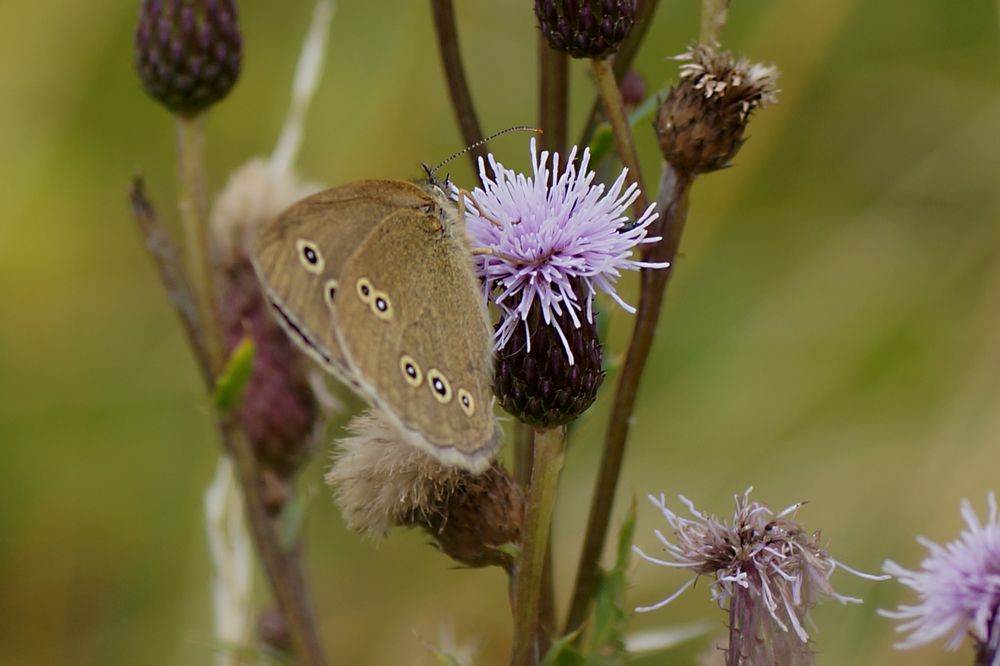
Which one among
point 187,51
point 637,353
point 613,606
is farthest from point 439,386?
point 187,51

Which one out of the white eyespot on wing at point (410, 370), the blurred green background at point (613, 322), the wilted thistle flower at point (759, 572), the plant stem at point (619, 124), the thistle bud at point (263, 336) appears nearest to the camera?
the wilted thistle flower at point (759, 572)

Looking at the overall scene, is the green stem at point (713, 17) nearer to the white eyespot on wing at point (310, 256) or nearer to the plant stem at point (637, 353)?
the plant stem at point (637, 353)

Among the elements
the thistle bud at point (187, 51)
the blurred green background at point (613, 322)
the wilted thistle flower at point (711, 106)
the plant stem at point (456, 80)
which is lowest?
the blurred green background at point (613, 322)

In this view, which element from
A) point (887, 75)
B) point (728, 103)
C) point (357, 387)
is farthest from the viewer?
point (887, 75)

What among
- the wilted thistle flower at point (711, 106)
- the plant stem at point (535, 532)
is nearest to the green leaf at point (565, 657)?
the plant stem at point (535, 532)

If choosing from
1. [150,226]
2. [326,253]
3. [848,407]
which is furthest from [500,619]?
[326,253]

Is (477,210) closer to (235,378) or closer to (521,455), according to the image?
(521,455)

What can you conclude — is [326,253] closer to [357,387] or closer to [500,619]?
[357,387]
